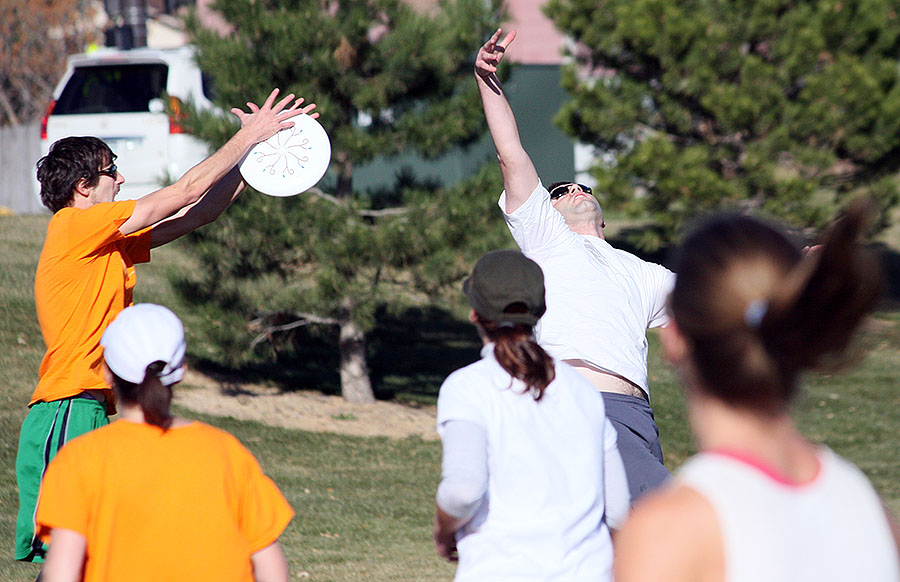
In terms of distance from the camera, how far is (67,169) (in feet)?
13.0

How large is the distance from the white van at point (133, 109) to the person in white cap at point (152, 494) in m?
9.02

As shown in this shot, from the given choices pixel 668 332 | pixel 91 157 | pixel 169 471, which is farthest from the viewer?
pixel 91 157

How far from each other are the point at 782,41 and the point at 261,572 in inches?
546

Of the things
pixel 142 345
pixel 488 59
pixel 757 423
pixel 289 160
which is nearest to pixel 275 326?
pixel 289 160

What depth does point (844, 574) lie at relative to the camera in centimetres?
167

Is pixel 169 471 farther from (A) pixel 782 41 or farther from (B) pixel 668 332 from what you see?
(A) pixel 782 41

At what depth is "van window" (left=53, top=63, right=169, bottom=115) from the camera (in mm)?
12477

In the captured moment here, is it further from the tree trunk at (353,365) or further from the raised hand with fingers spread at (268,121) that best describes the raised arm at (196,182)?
the tree trunk at (353,365)

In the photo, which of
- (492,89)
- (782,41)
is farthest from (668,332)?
(782,41)

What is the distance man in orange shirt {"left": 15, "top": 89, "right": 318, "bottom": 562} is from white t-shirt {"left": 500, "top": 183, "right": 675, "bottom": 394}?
47.1 inches

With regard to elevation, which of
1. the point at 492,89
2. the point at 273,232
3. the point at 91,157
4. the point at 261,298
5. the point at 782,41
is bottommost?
the point at 261,298

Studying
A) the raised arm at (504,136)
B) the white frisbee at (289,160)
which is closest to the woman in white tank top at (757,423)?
the raised arm at (504,136)

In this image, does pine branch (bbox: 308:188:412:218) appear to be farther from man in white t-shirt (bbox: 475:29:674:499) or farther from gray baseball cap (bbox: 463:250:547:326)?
gray baseball cap (bbox: 463:250:547:326)

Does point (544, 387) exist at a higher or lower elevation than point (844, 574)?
lower
